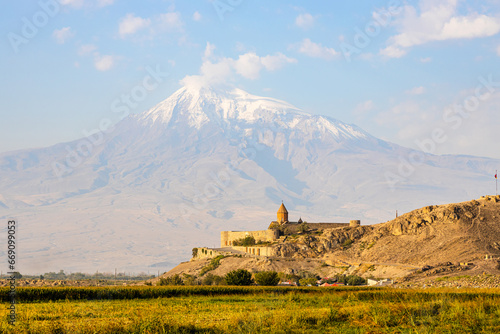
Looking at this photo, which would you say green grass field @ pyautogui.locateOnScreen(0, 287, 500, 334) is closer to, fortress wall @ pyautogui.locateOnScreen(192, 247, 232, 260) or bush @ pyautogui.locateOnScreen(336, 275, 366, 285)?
bush @ pyautogui.locateOnScreen(336, 275, 366, 285)

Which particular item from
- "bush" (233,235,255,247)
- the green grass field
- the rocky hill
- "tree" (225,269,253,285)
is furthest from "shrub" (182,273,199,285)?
the green grass field

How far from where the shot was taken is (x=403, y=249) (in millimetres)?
77562

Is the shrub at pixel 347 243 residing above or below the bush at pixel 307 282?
above

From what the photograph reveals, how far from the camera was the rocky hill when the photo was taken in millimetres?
67312

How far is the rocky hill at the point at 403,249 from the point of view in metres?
67.3

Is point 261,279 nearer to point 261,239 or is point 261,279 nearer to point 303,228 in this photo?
point 261,239

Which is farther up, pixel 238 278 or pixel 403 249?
pixel 403 249

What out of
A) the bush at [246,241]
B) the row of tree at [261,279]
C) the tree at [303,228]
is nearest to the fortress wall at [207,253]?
the bush at [246,241]

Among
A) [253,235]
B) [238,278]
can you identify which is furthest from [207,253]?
[238,278]

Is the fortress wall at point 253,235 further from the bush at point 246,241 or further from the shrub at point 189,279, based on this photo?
the shrub at point 189,279

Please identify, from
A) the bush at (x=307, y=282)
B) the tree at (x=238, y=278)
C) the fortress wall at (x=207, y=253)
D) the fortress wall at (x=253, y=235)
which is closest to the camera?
the tree at (x=238, y=278)

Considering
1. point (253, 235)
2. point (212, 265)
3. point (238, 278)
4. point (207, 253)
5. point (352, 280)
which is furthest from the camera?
point (253, 235)

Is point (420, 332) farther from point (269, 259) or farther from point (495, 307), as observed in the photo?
point (269, 259)

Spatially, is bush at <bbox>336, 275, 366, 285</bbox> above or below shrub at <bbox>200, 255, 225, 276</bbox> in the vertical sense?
below
